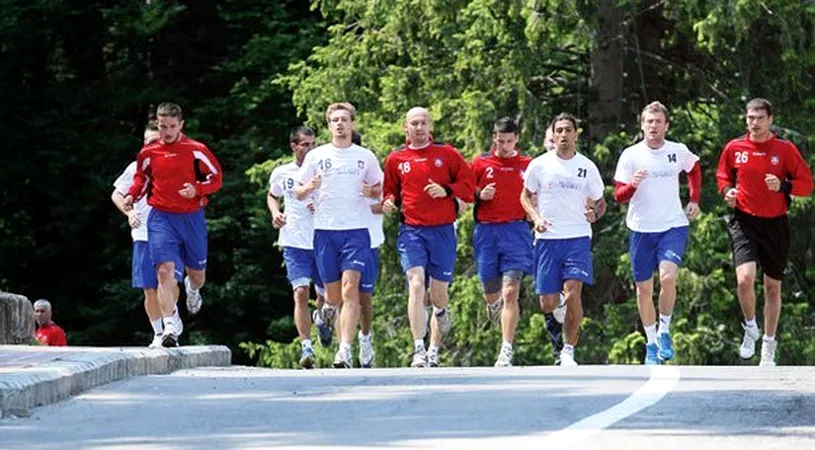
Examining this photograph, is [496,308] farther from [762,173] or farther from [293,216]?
[762,173]

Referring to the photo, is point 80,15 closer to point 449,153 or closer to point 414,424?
point 449,153

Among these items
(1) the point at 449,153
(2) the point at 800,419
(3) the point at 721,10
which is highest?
(3) the point at 721,10

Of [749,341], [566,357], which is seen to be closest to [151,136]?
[566,357]

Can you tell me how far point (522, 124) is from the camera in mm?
33188

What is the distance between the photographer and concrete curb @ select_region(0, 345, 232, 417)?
13711 mm

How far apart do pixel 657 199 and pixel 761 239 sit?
960 mm

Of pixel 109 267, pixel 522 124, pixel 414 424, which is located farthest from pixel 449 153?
pixel 109 267

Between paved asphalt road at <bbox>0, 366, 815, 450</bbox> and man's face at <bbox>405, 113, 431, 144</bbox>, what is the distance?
3746mm

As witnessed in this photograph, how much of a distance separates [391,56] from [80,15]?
9134 mm

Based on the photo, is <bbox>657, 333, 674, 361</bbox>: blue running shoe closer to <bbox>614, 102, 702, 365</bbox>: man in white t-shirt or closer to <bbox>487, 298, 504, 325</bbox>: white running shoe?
<bbox>614, 102, 702, 365</bbox>: man in white t-shirt

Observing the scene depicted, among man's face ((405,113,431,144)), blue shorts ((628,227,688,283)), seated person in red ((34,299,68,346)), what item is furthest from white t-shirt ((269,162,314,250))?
seated person in red ((34,299,68,346))

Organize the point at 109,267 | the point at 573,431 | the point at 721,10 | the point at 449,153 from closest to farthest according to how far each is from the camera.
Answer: the point at 573,431
the point at 449,153
the point at 721,10
the point at 109,267

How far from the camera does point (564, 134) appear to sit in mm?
20297

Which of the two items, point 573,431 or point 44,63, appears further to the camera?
point 44,63
